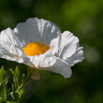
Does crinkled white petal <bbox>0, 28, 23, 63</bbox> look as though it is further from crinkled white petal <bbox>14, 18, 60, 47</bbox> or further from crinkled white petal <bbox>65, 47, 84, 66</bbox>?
crinkled white petal <bbox>65, 47, 84, 66</bbox>

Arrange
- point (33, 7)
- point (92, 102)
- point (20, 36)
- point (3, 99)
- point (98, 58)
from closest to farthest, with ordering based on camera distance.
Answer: point (3, 99) → point (20, 36) → point (92, 102) → point (98, 58) → point (33, 7)

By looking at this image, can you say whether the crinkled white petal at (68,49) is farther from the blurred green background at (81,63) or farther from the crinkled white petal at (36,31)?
the blurred green background at (81,63)

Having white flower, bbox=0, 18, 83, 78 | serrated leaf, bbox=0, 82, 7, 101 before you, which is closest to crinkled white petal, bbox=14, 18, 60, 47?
white flower, bbox=0, 18, 83, 78

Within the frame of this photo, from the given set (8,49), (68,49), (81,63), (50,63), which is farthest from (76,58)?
(81,63)

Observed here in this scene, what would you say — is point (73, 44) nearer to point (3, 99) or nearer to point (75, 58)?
point (75, 58)

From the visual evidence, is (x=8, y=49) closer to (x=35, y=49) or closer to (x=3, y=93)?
(x=35, y=49)

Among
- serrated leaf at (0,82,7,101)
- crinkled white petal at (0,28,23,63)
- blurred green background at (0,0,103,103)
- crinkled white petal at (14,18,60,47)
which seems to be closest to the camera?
serrated leaf at (0,82,7,101)

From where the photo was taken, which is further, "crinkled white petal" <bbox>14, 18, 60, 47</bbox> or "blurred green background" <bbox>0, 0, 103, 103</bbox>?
"blurred green background" <bbox>0, 0, 103, 103</bbox>

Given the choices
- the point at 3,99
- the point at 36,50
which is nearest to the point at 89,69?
the point at 36,50

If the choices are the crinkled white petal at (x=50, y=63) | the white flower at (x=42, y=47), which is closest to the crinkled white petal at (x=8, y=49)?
the white flower at (x=42, y=47)
